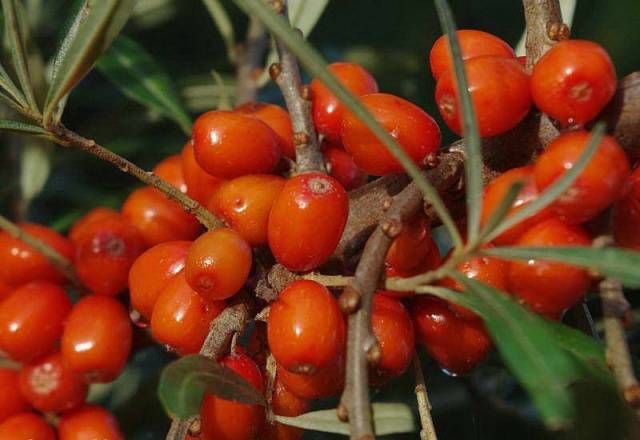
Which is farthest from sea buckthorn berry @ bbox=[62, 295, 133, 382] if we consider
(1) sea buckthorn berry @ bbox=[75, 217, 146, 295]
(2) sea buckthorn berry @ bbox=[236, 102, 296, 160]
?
(2) sea buckthorn berry @ bbox=[236, 102, 296, 160]

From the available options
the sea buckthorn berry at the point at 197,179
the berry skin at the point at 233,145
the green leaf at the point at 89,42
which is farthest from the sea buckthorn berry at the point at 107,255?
the green leaf at the point at 89,42

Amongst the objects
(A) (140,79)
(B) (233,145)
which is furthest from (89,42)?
(A) (140,79)

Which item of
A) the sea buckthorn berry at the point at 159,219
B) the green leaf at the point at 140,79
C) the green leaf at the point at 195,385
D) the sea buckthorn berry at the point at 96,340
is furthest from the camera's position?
the green leaf at the point at 140,79

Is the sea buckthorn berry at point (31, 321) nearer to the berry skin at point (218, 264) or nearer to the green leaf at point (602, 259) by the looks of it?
the berry skin at point (218, 264)

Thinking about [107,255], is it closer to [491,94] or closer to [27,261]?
[27,261]

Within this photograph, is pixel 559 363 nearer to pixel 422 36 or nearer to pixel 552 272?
pixel 552 272
